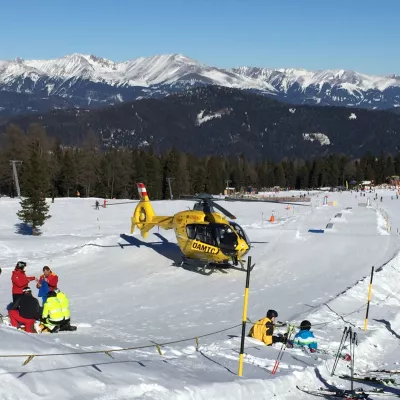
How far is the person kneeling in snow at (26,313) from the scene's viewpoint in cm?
1182

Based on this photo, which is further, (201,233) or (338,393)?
(201,233)

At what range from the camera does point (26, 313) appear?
465 inches

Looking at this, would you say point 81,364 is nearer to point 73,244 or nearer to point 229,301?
point 229,301

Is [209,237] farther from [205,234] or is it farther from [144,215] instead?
[144,215]

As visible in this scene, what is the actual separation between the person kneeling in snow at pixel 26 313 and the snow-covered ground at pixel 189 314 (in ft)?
2.52

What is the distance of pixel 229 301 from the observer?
1766 cm

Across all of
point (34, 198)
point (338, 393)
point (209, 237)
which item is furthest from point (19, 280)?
point (34, 198)

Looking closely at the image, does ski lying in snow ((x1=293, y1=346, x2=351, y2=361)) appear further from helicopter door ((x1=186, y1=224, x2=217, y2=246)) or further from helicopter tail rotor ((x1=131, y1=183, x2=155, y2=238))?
helicopter tail rotor ((x1=131, y1=183, x2=155, y2=238))

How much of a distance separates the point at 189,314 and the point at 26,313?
557 centimetres

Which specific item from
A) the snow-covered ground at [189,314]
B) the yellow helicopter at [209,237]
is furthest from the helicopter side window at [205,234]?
the snow-covered ground at [189,314]

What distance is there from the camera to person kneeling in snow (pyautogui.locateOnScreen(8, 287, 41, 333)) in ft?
38.8

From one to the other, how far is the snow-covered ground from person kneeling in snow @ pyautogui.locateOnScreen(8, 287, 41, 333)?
77 centimetres

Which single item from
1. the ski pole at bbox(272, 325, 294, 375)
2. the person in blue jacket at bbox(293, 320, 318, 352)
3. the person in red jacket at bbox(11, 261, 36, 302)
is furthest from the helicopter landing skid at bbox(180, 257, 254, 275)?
the person in red jacket at bbox(11, 261, 36, 302)

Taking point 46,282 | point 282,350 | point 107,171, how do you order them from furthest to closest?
point 107,171 < point 46,282 < point 282,350
